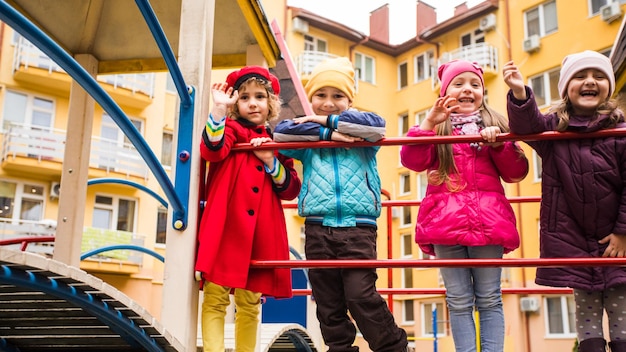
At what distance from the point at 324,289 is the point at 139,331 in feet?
3.30

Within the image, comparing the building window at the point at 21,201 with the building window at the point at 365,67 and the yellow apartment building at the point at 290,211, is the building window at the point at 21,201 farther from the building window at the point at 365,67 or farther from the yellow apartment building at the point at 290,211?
the building window at the point at 365,67

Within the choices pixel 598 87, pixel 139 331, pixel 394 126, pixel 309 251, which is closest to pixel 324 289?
pixel 309 251

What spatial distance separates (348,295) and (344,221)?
33 cm

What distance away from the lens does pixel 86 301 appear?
7.32 feet

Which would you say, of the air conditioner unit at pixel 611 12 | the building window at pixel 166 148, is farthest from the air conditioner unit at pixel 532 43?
the building window at pixel 166 148

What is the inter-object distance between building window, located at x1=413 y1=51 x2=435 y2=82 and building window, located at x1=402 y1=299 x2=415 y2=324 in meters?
8.09

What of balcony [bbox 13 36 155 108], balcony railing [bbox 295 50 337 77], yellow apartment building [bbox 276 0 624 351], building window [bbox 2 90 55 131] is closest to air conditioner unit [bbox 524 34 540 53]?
yellow apartment building [bbox 276 0 624 351]

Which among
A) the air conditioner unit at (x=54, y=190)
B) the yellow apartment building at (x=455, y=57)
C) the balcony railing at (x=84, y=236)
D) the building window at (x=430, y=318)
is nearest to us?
the balcony railing at (x=84, y=236)

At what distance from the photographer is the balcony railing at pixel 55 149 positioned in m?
19.4

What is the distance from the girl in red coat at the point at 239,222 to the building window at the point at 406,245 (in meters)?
21.6

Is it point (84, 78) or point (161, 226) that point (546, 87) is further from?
point (84, 78)

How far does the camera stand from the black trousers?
10.3 feet

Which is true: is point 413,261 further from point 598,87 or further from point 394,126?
point 394,126

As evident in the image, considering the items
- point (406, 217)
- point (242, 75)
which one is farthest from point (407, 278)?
point (242, 75)
